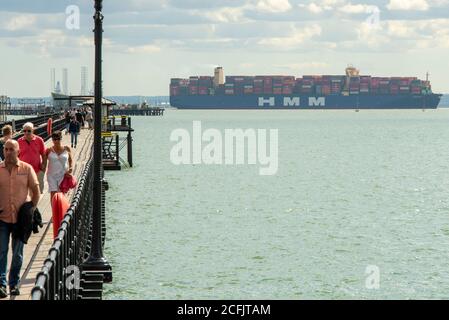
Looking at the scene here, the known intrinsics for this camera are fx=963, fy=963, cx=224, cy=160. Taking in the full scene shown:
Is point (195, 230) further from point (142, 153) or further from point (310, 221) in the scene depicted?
point (142, 153)

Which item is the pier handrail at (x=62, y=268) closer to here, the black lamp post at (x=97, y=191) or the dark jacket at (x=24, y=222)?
the black lamp post at (x=97, y=191)

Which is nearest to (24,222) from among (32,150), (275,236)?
(32,150)

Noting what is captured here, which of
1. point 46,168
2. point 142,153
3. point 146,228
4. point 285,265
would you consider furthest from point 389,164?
point 46,168

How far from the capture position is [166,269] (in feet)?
82.0

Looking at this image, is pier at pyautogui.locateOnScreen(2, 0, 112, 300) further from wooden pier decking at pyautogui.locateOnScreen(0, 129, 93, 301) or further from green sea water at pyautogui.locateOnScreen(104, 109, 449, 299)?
green sea water at pyautogui.locateOnScreen(104, 109, 449, 299)

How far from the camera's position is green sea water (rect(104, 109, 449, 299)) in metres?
23.0

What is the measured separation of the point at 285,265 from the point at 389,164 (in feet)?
192

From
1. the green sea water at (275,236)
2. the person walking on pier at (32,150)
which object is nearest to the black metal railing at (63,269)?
the person walking on pier at (32,150)

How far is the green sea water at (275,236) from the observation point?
2297cm

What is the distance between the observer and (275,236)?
32656mm

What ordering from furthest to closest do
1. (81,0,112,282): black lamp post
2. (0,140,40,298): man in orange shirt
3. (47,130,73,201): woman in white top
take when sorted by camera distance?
(47,130,73,201): woman in white top
(81,0,112,282): black lamp post
(0,140,40,298): man in orange shirt

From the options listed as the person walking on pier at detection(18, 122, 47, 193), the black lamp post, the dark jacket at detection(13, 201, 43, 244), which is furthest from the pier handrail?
the person walking on pier at detection(18, 122, 47, 193)

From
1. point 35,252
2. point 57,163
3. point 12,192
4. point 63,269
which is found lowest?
point 35,252

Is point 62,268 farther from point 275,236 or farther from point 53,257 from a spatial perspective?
point 275,236
